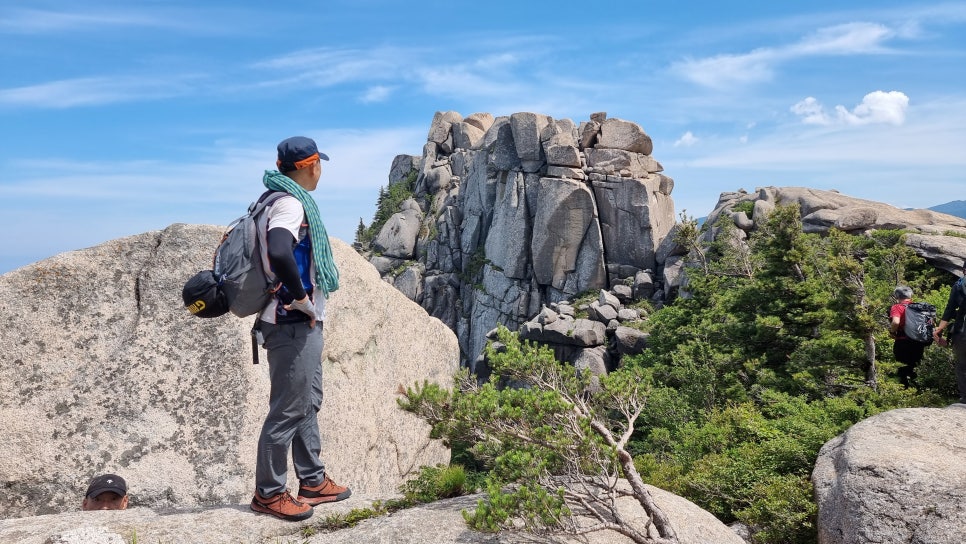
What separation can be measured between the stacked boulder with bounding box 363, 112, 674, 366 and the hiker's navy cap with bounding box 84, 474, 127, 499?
51.1 m

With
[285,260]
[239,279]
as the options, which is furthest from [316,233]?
[239,279]

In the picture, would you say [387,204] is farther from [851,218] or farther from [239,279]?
[239,279]

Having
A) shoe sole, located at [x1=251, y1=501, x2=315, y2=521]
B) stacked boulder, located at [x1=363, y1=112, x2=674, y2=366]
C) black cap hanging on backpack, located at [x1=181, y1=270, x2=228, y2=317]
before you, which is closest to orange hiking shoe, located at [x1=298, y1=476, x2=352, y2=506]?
shoe sole, located at [x1=251, y1=501, x2=315, y2=521]

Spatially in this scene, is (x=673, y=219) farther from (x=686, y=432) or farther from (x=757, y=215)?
(x=686, y=432)

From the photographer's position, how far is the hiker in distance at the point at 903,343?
13.4m

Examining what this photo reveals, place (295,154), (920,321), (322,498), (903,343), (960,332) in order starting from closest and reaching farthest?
1. (295,154)
2. (322,498)
3. (960,332)
4. (920,321)
5. (903,343)

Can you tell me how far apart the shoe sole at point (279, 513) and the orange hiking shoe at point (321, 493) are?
22 cm

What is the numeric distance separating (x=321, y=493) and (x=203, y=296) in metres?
1.90

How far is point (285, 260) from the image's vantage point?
4691mm

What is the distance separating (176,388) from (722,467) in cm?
710

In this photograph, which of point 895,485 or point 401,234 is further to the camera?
point 401,234

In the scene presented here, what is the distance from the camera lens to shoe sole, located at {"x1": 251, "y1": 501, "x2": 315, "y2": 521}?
16.7 feet

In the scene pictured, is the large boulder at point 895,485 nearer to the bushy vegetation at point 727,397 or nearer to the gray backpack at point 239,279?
the bushy vegetation at point 727,397

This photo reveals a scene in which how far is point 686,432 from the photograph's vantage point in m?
16.2
